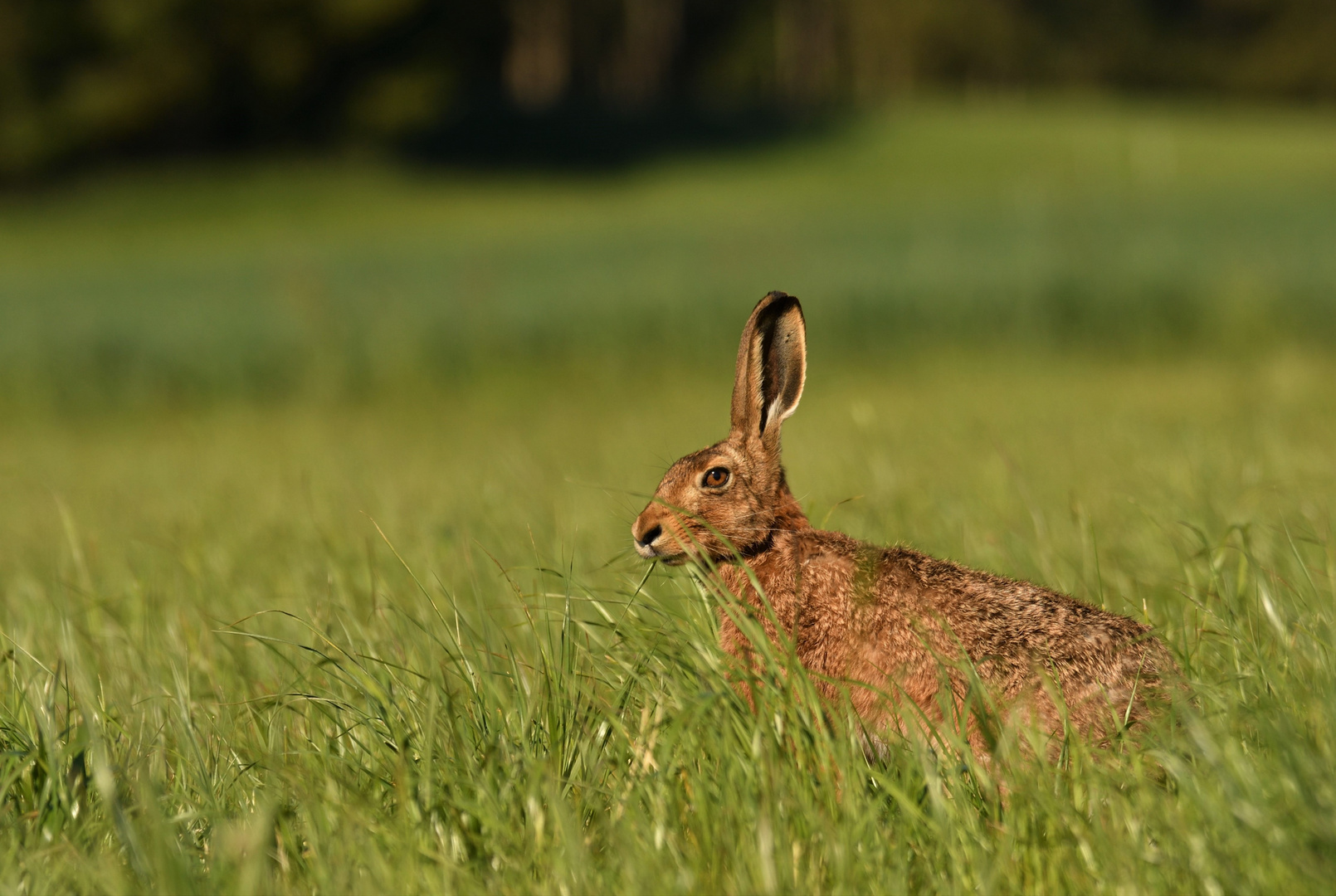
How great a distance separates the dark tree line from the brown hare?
3589cm

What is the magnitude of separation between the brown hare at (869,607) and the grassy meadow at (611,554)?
0.11 metres

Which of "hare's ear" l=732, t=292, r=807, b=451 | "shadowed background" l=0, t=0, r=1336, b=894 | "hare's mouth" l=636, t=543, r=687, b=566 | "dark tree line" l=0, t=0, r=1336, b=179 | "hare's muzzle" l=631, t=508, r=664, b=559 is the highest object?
"dark tree line" l=0, t=0, r=1336, b=179

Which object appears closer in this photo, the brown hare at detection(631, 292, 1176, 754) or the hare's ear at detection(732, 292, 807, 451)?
the brown hare at detection(631, 292, 1176, 754)

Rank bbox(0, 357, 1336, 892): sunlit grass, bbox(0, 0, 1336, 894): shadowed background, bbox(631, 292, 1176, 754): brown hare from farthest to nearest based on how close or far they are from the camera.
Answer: bbox(631, 292, 1176, 754): brown hare
bbox(0, 0, 1336, 894): shadowed background
bbox(0, 357, 1336, 892): sunlit grass

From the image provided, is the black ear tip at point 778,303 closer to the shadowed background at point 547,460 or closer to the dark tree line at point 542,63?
the shadowed background at point 547,460

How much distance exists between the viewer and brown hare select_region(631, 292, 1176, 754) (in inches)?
86.4

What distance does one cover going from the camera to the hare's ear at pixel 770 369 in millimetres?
2625

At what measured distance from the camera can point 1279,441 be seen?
544 cm

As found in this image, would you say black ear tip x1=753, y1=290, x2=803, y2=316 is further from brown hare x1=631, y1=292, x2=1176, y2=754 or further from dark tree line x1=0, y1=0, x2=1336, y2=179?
dark tree line x1=0, y1=0, x2=1336, y2=179

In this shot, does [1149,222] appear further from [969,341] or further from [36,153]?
[36,153]

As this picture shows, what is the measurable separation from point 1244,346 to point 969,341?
3.01 m

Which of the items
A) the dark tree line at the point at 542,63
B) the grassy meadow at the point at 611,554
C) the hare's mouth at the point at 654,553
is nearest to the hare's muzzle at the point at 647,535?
the hare's mouth at the point at 654,553

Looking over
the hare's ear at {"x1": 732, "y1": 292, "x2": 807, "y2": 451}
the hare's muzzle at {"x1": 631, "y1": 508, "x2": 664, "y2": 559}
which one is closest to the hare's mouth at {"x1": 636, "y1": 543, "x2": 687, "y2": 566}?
the hare's muzzle at {"x1": 631, "y1": 508, "x2": 664, "y2": 559}

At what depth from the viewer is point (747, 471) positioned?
270 centimetres
